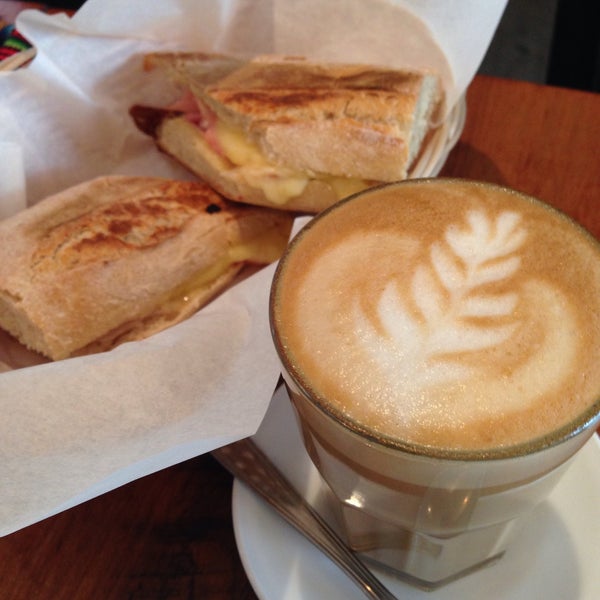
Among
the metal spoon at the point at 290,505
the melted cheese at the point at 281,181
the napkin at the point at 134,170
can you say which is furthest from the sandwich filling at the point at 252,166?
the metal spoon at the point at 290,505

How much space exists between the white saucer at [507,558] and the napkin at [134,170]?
116 mm

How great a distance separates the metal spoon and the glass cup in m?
0.03

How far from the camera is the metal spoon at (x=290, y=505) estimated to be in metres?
0.65

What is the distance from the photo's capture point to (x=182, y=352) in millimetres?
756

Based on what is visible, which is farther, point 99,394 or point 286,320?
point 99,394

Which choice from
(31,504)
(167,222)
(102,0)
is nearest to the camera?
(31,504)

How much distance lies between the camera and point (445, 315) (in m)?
0.56

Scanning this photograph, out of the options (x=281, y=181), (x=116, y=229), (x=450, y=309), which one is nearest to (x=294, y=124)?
(x=281, y=181)

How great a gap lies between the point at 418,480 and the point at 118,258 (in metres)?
0.61

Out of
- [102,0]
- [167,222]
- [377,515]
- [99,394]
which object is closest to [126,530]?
[99,394]

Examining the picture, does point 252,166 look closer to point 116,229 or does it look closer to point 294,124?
point 294,124

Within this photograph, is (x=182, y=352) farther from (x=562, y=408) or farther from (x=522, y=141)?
(x=522, y=141)

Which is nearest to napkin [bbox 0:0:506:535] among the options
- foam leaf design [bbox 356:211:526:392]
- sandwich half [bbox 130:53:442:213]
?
sandwich half [bbox 130:53:442:213]

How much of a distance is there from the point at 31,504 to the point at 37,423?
0.09 m
